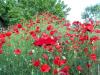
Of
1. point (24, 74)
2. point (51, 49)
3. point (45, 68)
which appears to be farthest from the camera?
point (24, 74)

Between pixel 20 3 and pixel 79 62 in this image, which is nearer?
pixel 79 62

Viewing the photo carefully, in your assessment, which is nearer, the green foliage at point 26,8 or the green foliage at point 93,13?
the green foliage at point 93,13

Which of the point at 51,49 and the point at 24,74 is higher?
the point at 51,49

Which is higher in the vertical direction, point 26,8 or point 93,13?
point 26,8

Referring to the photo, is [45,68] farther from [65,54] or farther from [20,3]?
[20,3]

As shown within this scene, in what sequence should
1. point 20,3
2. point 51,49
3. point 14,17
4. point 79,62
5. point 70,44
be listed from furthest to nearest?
point 20,3, point 14,17, point 70,44, point 79,62, point 51,49

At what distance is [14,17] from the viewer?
66.9ft

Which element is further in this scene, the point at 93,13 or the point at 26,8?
the point at 26,8

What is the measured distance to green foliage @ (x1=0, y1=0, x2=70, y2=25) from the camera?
20.6 metres

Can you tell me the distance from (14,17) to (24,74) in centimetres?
1523

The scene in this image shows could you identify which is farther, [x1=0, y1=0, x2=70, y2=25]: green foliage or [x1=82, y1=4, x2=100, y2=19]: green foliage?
[x1=0, y1=0, x2=70, y2=25]: green foliage

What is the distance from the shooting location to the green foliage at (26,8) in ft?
67.5

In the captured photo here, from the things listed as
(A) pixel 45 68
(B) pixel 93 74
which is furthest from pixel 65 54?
(A) pixel 45 68

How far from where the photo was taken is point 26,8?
21.5 metres
